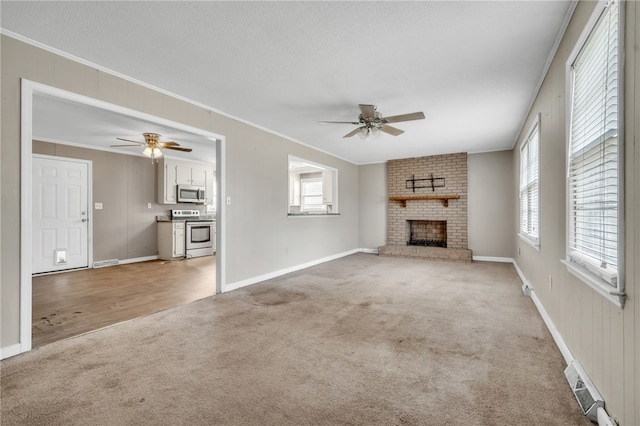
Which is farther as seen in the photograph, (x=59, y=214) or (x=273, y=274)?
(x=59, y=214)

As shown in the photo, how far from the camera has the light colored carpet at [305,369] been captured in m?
1.57

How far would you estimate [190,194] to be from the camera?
7332mm

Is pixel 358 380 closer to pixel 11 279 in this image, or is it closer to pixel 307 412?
pixel 307 412

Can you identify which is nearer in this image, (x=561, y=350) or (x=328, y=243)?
(x=561, y=350)

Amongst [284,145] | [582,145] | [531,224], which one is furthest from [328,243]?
[582,145]

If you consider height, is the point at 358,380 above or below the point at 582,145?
below

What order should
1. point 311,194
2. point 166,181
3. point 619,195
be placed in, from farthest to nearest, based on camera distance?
point 311,194, point 166,181, point 619,195

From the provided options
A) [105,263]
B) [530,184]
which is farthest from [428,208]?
[105,263]

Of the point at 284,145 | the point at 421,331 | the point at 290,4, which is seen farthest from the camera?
the point at 284,145

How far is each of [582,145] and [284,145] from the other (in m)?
4.19

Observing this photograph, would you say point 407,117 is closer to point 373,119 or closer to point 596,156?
point 373,119

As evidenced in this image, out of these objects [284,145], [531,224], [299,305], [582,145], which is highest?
[284,145]

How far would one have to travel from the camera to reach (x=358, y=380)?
1.88 metres

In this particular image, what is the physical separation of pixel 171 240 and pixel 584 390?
275 inches
